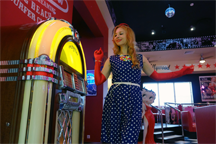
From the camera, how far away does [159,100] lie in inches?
436

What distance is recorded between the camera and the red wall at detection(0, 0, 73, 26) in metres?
1.29

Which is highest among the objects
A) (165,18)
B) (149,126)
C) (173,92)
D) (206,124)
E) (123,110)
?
(165,18)

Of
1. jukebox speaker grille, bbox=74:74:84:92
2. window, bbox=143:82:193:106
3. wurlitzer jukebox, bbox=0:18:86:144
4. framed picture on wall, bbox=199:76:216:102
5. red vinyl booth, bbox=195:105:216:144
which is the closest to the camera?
wurlitzer jukebox, bbox=0:18:86:144

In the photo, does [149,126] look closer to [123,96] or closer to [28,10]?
[123,96]

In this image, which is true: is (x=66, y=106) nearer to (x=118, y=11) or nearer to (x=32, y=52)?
(x=32, y=52)

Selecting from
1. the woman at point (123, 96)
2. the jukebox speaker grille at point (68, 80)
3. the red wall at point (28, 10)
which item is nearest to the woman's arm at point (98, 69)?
the woman at point (123, 96)

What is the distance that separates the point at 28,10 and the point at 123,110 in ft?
4.19

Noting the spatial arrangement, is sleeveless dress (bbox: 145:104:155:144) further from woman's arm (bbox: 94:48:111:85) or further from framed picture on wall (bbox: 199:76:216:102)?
framed picture on wall (bbox: 199:76:216:102)

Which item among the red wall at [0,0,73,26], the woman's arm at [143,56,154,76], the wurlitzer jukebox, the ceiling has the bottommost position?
the wurlitzer jukebox

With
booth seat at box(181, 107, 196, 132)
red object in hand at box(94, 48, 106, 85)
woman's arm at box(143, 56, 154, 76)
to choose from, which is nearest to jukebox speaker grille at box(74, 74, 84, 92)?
red object in hand at box(94, 48, 106, 85)

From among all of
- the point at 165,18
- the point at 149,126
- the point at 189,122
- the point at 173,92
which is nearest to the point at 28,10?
the point at 149,126

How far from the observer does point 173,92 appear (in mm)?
10844

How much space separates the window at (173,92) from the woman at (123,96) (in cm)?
1001

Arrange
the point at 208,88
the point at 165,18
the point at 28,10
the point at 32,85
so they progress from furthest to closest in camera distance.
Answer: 1. the point at 208,88
2. the point at 165,18
3. the point at 28,10
4. the point at 32,85
